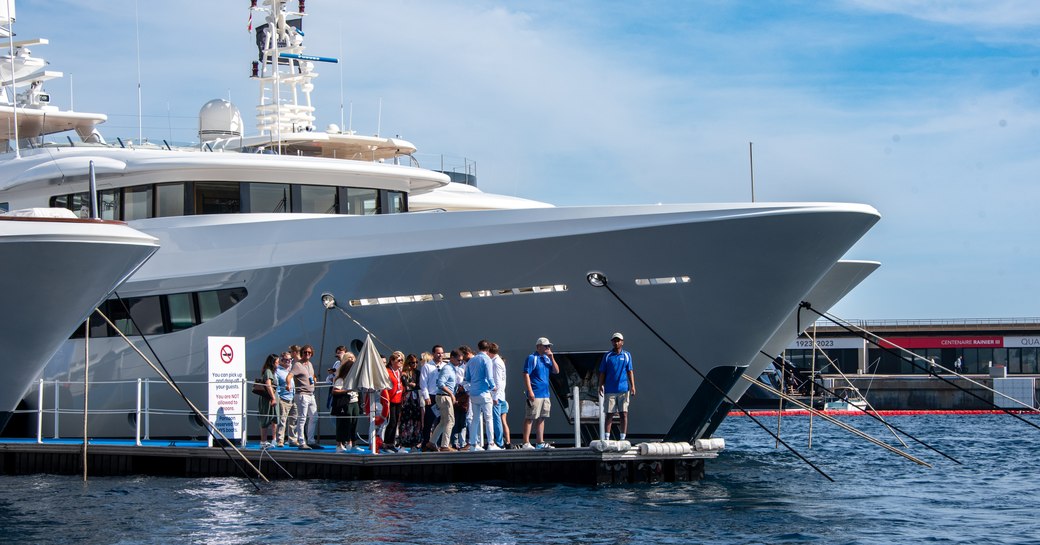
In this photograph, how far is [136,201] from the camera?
18859 mm

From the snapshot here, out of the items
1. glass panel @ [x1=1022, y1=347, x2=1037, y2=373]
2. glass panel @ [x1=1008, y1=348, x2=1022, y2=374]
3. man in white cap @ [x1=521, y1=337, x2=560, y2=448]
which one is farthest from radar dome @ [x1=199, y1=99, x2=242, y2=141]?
glass panel @ [x1=1022, y1=347, x2=1037, y2=373]

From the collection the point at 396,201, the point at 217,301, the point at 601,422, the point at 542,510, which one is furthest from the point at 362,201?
the point at 542,510

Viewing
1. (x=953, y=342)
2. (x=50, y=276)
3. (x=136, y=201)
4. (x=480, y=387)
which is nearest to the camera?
(x=50, y=276)

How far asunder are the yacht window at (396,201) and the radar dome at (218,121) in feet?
19.9

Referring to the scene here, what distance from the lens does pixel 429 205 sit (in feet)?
72.9

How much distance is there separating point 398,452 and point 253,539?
406 centimetres

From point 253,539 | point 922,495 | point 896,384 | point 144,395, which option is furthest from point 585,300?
point 896,384

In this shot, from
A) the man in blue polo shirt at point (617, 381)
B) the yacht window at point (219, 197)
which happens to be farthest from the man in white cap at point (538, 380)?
the yacht window at point (219, 197)

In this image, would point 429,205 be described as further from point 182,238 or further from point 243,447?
point 243,447

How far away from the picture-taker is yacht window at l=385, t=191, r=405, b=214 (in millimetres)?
19656

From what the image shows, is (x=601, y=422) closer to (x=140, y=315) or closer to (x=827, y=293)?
(x=827, y=293)

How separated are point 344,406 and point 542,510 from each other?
12.2 feet

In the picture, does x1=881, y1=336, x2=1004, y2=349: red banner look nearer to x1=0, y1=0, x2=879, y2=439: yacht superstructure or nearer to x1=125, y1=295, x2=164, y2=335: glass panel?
x1=0, y1=0, x2=879, y2=439: yacht superstructure

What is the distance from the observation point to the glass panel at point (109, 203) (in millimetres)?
18938
